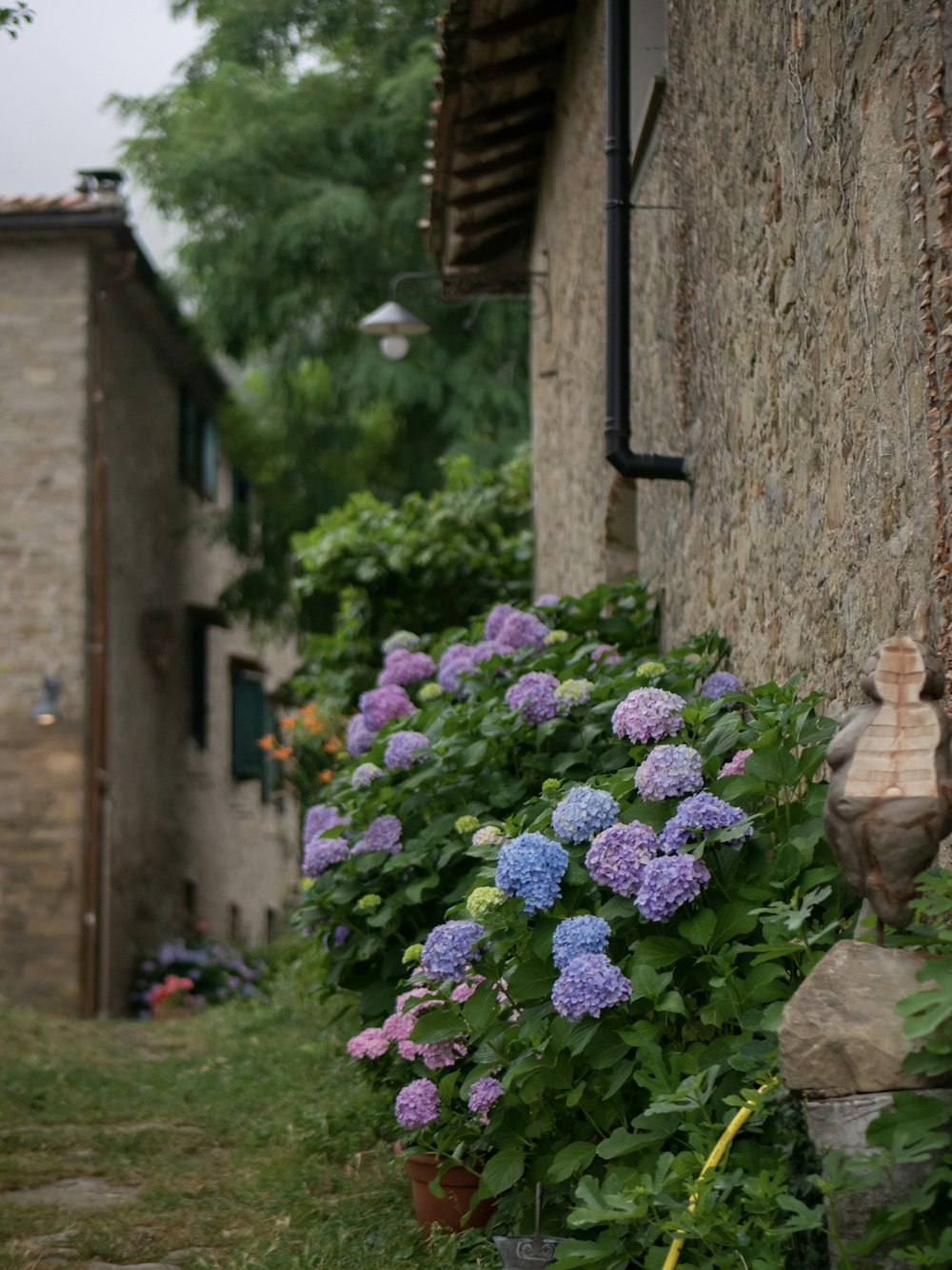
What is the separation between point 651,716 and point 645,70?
3419mm

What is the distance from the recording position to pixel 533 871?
8.92 feet

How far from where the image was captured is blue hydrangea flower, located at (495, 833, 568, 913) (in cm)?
272

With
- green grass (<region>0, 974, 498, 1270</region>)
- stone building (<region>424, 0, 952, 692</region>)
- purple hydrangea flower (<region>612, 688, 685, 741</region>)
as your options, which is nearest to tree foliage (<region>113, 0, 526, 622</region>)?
stone building (<region>424, 0, 952, 692</region>)

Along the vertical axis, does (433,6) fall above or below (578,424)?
above

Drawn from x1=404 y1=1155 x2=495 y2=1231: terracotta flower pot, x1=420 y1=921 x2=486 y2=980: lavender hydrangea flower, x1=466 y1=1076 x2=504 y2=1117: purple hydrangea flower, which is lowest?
x1=404 y1=1155 x2=495 y2=1231: terracotta flower pot

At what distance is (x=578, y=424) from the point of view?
6.88 metres

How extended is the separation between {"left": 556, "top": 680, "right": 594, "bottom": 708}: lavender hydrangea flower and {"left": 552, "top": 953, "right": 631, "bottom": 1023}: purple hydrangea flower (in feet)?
4.32

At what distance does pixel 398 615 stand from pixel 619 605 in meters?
4.15

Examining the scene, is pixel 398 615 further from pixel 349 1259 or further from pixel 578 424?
pixel 349 1259

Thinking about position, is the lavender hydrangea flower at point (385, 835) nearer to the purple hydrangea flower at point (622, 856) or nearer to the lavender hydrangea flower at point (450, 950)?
the lavender hydrangea flower at point (450, 950)

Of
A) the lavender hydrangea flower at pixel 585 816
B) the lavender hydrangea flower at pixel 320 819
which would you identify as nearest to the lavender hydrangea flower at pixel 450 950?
the lavender hydrangea flower at pixel 585 816

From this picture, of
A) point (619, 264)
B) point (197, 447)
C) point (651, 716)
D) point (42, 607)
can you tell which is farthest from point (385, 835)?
point (197, 447)

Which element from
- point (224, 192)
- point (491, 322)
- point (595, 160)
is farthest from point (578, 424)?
point (224, 192)

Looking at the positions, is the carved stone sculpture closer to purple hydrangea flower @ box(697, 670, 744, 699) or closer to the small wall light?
purple hydrangea flower @ box(697, 670, 744, 699)
